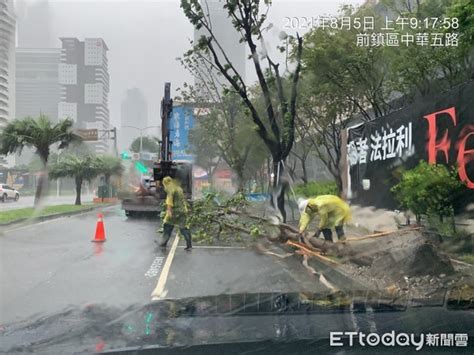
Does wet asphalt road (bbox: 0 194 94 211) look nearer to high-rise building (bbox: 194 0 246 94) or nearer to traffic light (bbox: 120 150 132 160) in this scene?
traffic light (bbox: 120 150 132 160)

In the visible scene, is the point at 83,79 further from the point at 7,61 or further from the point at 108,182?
the point at 108,182

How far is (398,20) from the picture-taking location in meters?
4.57

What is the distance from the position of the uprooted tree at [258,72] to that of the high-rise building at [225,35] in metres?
0.02

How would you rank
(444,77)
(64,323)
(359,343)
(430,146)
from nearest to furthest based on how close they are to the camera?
(359,343) → (64,323) → (430,146) → (444,77)

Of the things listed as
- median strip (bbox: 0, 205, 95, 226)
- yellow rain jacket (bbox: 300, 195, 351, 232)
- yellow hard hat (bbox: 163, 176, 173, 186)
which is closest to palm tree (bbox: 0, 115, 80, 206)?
median strip (bbox: 0, 205, 95, 226)

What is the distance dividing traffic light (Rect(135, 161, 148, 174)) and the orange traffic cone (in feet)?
1.86

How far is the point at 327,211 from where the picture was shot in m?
4.47

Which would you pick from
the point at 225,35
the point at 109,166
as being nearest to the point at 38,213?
the point at 109,166

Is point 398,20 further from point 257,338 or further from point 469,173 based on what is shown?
point 257,338

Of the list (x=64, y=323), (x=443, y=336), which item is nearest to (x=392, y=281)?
(x=443, y=336)

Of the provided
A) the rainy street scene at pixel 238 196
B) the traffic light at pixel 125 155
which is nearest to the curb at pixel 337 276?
the rainy street scene at pixel 238 196

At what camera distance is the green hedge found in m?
4.58

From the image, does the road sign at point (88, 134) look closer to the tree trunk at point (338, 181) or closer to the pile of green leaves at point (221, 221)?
the pile of green leaves at point (221, 221)

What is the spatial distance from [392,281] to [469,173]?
1056 mm
